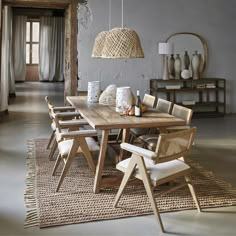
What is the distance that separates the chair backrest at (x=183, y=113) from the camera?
3799mm

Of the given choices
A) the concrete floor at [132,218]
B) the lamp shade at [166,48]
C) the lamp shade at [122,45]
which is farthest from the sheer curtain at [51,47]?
the lamp shade at [122,45]

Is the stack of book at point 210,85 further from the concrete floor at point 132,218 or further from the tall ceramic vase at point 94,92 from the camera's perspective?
the tall ceramic vase at point 94,92

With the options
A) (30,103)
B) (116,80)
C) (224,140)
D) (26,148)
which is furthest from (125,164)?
(30,103)

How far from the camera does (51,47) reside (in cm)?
1617

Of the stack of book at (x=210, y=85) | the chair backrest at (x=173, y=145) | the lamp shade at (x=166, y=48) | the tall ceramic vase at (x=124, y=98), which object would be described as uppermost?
the lamp shade at (x=166, y=48)

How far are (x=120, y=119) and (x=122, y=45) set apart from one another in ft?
3.01

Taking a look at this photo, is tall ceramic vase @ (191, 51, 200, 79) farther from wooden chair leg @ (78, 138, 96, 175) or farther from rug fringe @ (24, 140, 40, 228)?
wooden chair leg @ (78, 138, 96, 175)

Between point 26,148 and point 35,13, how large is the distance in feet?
32.0

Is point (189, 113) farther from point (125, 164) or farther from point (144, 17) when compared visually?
point (144, 17)

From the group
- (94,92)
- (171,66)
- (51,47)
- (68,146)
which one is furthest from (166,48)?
(51,47)

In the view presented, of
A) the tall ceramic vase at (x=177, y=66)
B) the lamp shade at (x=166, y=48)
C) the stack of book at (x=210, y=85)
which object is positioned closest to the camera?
the lamp shade at (x=166, y=48)

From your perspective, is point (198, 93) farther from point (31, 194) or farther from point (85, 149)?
point (31, 194)

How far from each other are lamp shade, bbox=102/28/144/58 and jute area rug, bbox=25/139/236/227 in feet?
4.45

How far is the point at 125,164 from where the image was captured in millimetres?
3162
